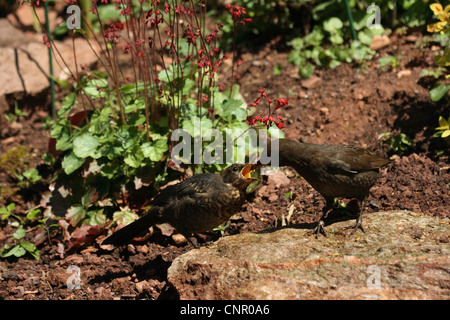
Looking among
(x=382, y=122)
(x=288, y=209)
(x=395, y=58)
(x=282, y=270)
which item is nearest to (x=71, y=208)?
(x=288, y=209)

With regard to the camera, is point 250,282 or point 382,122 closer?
point 250,282

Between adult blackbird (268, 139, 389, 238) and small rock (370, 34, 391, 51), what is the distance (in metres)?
2.96

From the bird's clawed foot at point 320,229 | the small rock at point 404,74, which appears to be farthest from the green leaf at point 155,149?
the small rock at point 404,74

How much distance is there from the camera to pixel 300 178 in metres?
5.43

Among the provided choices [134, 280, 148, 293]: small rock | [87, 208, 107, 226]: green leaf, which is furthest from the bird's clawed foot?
[87, 208, 107, 226]: green leaf

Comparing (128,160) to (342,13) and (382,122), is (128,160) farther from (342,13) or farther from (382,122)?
(342,13)

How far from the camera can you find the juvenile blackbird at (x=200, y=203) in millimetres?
4188

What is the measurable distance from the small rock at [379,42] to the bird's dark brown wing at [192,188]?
12.3ft

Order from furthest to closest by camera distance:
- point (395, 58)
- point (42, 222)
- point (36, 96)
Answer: point (36, 96) → point (395, 58) → point (42, 222)

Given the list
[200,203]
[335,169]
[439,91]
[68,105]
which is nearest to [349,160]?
[335,169]

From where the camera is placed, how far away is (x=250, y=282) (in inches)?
137

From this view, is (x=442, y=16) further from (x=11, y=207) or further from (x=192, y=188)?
(x=11, y=207)

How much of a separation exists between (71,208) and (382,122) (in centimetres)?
363

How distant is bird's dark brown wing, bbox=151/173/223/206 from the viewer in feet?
14.0
